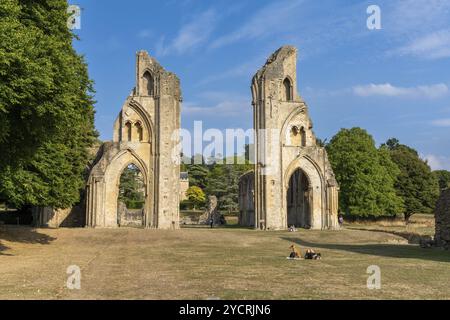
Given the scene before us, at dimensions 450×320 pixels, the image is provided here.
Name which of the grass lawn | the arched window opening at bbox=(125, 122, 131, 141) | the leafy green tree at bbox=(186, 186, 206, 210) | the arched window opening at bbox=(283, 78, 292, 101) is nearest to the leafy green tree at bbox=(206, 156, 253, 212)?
the leafy green tree at bbox=(186, 186, 206, 210)

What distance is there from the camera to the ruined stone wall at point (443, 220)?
25.7 m

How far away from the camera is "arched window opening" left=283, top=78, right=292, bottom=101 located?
49.7 meters

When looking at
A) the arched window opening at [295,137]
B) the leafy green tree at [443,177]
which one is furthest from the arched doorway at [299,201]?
the leafy green tree at [443,177]

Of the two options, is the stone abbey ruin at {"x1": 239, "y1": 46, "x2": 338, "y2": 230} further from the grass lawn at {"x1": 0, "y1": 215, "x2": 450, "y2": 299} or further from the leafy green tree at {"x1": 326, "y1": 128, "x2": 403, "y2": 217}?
the grass lawn at {"x1": 0, "y1": 215, "x2": 450, "y2": 299}

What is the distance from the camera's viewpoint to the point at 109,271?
53.5 feet

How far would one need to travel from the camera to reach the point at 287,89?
164ft

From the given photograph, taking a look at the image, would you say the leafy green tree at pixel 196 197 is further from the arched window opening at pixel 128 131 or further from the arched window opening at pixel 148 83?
the arched window opening at pixel 148 83

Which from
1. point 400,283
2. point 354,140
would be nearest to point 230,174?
point 354,140

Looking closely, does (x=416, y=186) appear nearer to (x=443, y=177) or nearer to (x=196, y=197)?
(x=196, y=197)

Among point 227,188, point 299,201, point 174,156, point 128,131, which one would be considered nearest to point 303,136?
point 299,201

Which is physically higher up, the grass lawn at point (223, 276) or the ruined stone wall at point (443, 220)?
the ruined stone wall at point (443, 220)

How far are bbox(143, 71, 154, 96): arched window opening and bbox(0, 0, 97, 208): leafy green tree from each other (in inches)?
851

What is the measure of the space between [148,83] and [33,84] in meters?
30.5

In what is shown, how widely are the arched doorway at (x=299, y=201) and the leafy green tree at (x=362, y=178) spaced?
8.60m
